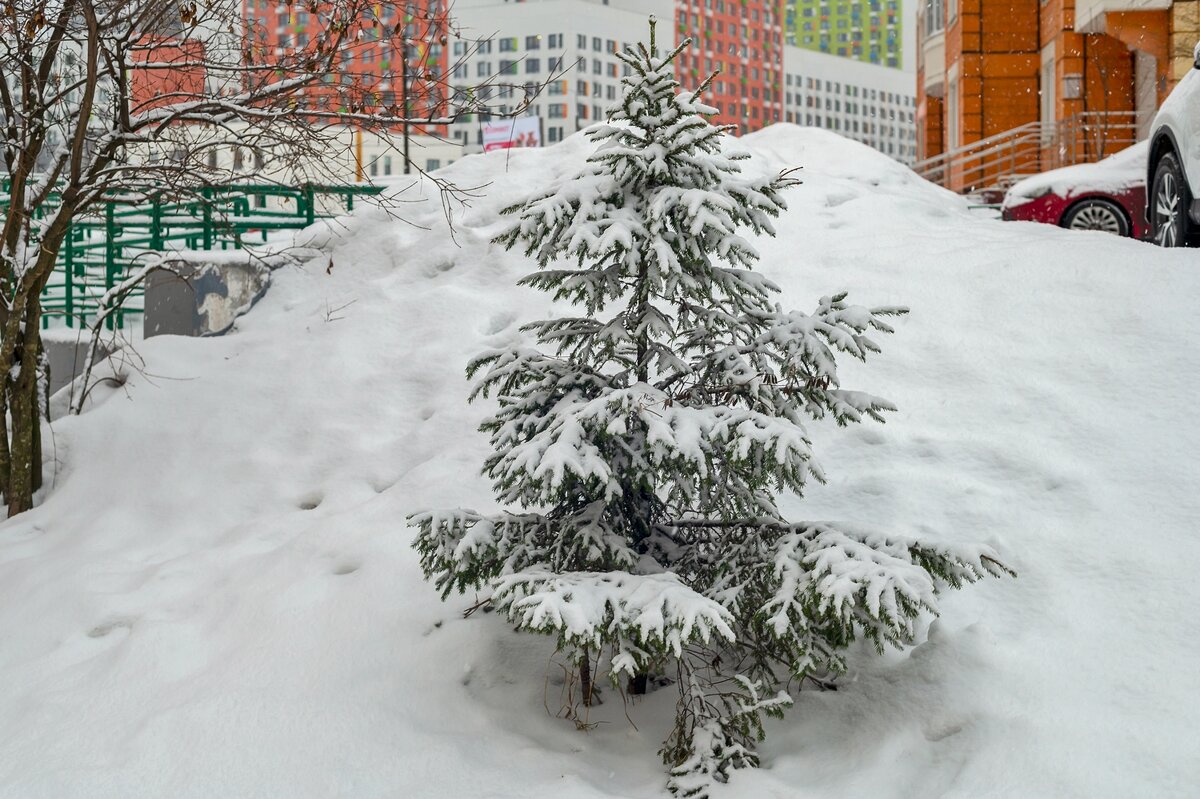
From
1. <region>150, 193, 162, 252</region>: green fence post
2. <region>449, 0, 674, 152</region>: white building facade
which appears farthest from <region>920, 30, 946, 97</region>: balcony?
<region>449, 0, 674, 152</region>: white building facade

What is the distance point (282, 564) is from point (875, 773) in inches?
130

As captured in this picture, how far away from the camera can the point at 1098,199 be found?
12195 mm

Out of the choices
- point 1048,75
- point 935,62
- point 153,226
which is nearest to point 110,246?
point 153,226

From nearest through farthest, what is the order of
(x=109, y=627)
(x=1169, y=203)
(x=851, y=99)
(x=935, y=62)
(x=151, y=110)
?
(x=109, y=627)
(x=151, y=110)
(x=1169, y=203)
(x=935, y=62)
(x=851, y=99)

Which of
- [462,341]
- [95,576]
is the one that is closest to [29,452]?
[95,576]

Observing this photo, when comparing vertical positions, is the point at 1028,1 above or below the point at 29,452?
above

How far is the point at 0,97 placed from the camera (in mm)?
7070

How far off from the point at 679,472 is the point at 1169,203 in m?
6.65

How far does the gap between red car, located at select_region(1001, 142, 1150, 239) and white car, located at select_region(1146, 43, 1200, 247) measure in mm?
3065

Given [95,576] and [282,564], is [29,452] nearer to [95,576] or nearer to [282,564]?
[95,576]

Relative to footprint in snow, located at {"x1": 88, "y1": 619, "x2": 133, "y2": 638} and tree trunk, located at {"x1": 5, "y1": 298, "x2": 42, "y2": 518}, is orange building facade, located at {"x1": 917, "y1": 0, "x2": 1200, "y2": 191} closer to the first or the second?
tree trunk, located at {"x1": 5, "y1": 298, "x2": 42, "y2": 518}

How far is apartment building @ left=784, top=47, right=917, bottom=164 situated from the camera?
14550 cm

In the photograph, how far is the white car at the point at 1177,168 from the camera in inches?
310

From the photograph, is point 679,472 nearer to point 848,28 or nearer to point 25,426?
point 25,426
